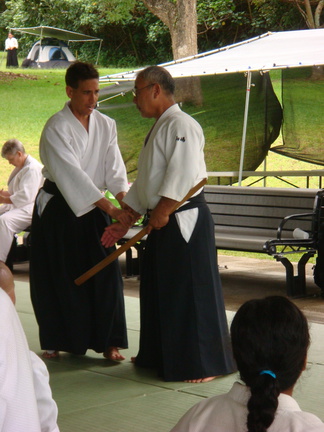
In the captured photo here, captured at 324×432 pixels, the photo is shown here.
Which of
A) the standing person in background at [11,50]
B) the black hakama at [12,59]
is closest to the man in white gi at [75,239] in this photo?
the standing person in background at [11,50]

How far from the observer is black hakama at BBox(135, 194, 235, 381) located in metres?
4.05

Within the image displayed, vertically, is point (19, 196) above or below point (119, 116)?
below

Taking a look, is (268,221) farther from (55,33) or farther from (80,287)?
(55,33)

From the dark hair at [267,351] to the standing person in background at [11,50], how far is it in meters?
21.7

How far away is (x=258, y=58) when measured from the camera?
8.05 meters

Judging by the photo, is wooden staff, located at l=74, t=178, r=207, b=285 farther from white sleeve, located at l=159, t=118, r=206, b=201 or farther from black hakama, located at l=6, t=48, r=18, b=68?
black hakama, located at l=6, t=48, r=18, b=68

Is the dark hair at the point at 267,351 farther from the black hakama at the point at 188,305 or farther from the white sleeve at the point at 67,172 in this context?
the white sleeve at the point at 67,172

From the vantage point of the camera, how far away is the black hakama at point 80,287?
447cm

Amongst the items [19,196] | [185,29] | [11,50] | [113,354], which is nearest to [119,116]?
[19,196]

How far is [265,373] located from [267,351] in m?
0.05

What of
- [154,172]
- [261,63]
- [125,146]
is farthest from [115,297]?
[125,146]

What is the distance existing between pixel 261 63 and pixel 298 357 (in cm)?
635

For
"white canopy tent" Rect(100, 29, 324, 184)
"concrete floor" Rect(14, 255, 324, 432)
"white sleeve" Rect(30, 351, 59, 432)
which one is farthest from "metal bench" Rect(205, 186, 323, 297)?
"white sleeve" Rect(30, 351, 59, 432)

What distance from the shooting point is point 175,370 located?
4.05 meters
